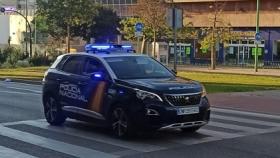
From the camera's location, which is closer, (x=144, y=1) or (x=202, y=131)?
(x=202, y=131)

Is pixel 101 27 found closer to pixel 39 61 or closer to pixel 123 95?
pixel 39 61

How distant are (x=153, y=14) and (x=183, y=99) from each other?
158 ft

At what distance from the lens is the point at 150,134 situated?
1090 centimetres

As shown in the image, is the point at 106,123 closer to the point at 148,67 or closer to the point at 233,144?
the point at 148,67

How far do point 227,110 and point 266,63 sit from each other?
154 ft

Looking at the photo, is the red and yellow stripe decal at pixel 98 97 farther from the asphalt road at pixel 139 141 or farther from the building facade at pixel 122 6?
the building facade at pixel 122 6

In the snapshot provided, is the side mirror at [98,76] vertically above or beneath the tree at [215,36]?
beneath

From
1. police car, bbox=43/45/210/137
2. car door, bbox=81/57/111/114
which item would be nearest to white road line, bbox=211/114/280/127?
police car, bbox=43/45/210/137

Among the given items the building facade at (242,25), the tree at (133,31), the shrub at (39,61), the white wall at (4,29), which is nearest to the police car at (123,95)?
the shrub at (39,61)

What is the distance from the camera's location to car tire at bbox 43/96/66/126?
12203 millimetres

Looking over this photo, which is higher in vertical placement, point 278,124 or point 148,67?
point 148,67

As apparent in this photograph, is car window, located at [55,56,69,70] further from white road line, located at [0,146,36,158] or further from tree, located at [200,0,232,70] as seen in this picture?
tree, located at [200,0,232,70]

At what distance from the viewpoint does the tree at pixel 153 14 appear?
57.4 metres

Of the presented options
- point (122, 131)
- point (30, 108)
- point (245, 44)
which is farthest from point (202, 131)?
point (245, 44)
